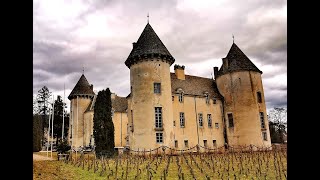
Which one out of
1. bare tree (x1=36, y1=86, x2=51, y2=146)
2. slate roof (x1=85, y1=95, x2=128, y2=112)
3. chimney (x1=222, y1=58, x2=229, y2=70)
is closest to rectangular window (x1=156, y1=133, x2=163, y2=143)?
chimney (x1=222, y1=58, x2=229, y2=70)

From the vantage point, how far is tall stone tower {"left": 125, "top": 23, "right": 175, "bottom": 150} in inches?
1052

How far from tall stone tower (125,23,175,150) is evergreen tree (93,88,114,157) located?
2647 millimetres

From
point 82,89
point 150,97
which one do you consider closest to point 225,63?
point 150,97

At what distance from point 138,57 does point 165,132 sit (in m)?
8.08

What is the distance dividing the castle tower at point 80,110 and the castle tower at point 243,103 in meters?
24.0

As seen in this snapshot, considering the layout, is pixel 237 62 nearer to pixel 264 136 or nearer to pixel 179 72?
pixel 179 72

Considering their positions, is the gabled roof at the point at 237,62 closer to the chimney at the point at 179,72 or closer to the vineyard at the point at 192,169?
the chimney at the point at 179,72

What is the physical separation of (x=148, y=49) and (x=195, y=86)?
425 inches

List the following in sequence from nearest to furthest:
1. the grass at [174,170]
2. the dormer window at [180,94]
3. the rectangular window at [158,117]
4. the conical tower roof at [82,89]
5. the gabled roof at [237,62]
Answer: the grass at [174,170] → the rectangular window at [158,117] → the dormer window at [180,94] → the gabled roof at [237,62] → the conical tower roof at [82,89]

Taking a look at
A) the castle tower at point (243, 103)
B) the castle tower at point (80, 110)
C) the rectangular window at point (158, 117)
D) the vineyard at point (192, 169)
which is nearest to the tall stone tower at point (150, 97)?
the rectangular window at point (158, 117)

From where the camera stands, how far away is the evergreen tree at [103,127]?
24.8 m
